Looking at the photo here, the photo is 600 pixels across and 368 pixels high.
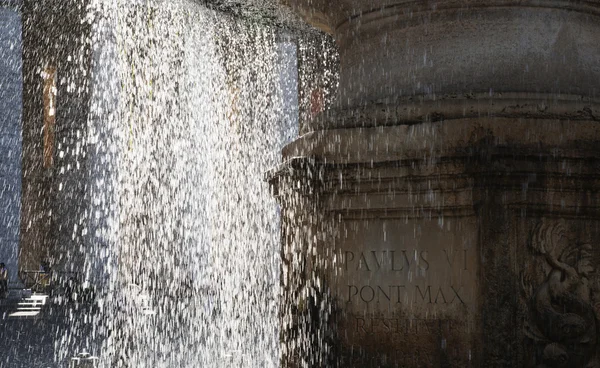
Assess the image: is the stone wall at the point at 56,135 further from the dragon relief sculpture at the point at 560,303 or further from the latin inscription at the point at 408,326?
the dragon relief sculpture at the point at 560,303

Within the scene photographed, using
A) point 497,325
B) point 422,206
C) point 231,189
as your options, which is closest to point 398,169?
point 422,206

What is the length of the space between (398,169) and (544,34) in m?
0.98

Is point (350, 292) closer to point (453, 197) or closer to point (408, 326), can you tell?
point (408, 326)

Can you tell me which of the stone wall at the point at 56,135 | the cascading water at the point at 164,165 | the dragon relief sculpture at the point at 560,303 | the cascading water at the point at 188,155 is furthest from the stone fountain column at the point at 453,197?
the stone wall at the point at 56,135

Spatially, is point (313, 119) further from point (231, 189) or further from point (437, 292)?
point (231, 189)

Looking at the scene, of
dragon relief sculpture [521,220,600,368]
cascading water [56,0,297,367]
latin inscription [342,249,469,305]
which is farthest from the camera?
cascading water [56,0,297,367]

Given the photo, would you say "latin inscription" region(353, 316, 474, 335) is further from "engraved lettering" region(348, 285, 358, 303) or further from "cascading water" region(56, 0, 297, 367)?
"cascading water" region(56, 0, 297, 367)

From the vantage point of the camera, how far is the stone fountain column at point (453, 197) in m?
3.50

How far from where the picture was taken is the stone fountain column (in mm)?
3504

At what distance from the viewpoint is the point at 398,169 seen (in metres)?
3.71

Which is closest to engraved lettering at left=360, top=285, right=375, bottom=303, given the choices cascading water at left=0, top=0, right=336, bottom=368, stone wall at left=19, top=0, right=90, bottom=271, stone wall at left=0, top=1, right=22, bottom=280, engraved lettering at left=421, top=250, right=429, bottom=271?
engraved lettering at left=421, top=250, right=429, bottom=271

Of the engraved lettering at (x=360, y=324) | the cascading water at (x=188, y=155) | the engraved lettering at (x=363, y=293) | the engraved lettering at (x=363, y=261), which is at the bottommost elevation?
the engraved lettering at (x=360, y=324)

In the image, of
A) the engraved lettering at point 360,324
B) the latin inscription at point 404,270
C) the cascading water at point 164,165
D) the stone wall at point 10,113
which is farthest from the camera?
the stone wall at point 10,113

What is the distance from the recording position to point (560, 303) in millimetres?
3508
